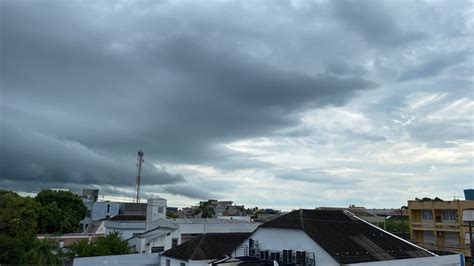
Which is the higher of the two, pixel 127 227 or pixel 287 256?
pixel 127 227

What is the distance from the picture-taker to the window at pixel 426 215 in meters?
51.8

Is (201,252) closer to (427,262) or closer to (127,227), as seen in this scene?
(427,262)

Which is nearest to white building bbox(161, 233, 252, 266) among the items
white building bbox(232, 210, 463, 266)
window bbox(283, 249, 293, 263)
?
white building bbox(232, 210, 463, 266)

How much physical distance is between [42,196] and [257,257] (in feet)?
145

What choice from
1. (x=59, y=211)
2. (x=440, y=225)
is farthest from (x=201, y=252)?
(x=440, y=225)

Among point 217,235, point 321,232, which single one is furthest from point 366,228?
point 217,235

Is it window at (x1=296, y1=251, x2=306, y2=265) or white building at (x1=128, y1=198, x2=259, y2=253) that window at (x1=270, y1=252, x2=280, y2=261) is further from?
white building at (x1=128, y1=198, x2=259, y2=253)

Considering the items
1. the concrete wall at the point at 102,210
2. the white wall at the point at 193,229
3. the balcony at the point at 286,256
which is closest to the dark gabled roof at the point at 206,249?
the balcony at the point at 286,256

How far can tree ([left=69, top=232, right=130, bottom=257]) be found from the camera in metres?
34.4

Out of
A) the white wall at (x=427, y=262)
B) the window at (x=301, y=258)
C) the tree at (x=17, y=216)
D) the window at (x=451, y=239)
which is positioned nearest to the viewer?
the white wall at (x=427, y=262)

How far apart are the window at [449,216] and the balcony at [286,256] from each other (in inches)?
1206

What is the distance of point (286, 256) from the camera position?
2769 centimetres

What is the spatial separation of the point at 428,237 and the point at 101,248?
4135cm

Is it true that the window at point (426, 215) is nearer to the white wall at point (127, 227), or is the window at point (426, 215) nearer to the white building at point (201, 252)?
the white building at point (201, 252)
